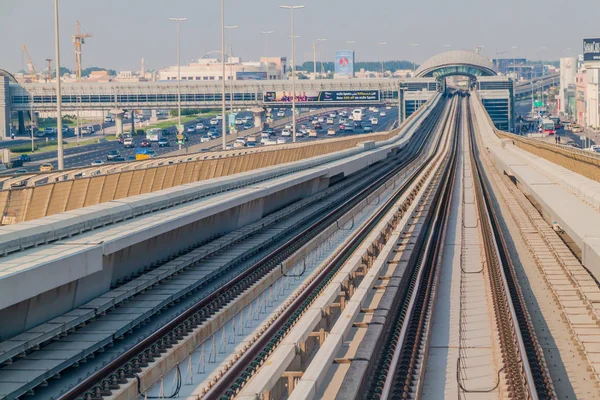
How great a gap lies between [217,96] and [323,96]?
1284cm

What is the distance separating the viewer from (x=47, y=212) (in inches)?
813

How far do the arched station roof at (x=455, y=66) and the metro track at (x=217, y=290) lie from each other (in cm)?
10496

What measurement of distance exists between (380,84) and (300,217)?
94595mm

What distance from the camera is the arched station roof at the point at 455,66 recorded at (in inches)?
6102

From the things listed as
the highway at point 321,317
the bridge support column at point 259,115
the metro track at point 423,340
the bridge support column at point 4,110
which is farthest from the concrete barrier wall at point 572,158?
the bridge support column at point 4,110

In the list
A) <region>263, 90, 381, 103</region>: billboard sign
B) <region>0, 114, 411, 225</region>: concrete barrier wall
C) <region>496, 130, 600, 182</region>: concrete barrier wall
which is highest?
<region>263, 90, 381, 103</region>: billboard sign

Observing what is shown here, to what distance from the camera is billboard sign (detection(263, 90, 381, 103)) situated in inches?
4904

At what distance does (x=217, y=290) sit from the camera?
73.6 feet

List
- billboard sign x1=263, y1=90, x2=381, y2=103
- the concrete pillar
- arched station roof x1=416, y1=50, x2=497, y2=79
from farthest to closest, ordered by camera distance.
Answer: arched station roof x1=416, y1=50, x2=497, y2=79 < billboard sign x1=263, y1=90, x2=381, y2=103 < the concrete pillar

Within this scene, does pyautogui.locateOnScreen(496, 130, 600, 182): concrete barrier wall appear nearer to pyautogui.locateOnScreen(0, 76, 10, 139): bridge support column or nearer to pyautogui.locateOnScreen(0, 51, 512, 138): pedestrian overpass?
pyautogui.locateOnScreen(0, 51, 512, 138): pedestrian overpass

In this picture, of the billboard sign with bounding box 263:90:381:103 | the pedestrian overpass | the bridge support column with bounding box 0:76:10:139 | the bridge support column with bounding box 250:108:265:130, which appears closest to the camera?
the bridge support column with bounding box 0:76:10:139

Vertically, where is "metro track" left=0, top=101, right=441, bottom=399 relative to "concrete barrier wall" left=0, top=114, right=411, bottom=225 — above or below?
below

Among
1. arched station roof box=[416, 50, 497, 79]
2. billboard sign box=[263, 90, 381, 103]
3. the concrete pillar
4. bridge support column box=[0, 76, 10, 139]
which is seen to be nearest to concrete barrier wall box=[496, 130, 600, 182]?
billboard sign box=[263, 90, 381, 103]

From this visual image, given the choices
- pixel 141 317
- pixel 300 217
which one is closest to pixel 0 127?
pixel 300 217
